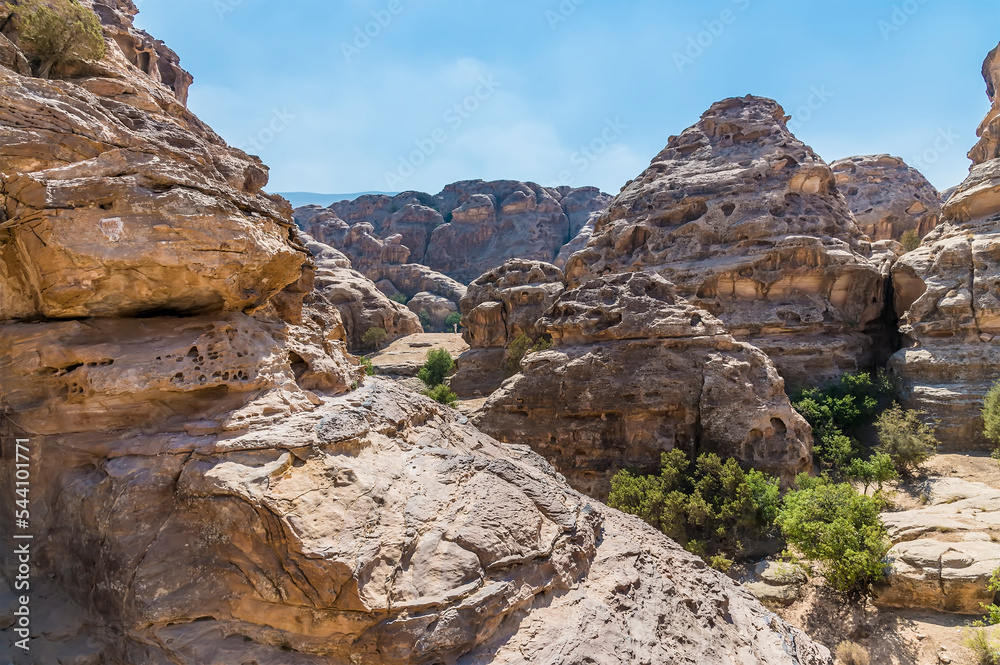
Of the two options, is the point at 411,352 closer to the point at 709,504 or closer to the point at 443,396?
the point at 443,396

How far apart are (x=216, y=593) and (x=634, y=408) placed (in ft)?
43.0

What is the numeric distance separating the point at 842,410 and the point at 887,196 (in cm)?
3786

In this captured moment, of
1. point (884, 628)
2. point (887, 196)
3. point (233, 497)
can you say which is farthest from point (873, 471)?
point (887, 196)

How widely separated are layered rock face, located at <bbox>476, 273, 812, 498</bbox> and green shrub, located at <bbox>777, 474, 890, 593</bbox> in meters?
3.27

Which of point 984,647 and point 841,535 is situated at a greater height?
point 841,535

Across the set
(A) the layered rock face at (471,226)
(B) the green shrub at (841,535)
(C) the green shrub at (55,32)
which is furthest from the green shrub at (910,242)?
(A) the layered rock face at (471,226)

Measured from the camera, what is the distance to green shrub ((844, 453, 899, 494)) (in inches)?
579

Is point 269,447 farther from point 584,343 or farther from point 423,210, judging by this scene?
point 423,210

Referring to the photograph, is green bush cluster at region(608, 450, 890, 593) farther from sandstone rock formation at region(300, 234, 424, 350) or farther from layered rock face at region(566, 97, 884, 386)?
sandstone rock formation at region(300, 234, 424, 350)

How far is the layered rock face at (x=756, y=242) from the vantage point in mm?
25141

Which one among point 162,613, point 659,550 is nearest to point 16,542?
point 162,613

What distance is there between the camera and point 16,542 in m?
5.33

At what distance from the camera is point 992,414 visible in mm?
16453

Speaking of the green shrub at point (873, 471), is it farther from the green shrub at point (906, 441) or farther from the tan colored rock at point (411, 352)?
the tan colored rock at point (411, 352)
